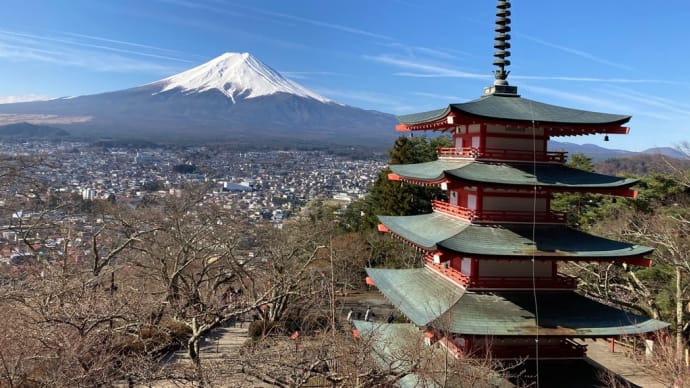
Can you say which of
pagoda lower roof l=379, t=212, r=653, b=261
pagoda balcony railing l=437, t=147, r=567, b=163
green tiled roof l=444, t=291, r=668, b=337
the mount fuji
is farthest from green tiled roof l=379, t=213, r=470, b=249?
the mount fuji

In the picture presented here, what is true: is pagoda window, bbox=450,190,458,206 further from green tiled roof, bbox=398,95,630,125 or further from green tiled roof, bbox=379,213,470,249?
green tiled roof, bbox=398,95,630,125

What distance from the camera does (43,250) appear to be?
69.9 ft

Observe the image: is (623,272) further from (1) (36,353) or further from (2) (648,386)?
(1) (36,353)

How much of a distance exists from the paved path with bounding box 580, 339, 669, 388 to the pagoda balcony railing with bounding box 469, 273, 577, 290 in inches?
188

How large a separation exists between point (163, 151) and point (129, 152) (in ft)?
24.4

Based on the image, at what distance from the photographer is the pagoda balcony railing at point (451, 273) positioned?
11572mm

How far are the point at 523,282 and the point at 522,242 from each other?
0.92 m

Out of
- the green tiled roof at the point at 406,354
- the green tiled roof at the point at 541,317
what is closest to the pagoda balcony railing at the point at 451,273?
the green tiled roof at the point at 541,317

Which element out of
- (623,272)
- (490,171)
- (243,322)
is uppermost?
(490,171)

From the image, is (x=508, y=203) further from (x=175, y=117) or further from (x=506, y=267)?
(x=175, y=117)

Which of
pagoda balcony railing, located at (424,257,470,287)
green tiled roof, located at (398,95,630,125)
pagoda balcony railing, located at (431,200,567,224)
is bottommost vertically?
pagoda balcony railing, located at (424,257,470,287)

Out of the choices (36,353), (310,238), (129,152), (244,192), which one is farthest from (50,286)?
(129,152)

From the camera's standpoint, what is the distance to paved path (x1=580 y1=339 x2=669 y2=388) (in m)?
15.5

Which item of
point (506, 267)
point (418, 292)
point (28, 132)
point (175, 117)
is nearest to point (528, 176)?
point (506, 267)
